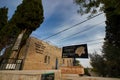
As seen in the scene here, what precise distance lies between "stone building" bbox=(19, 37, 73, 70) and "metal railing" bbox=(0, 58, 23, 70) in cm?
66

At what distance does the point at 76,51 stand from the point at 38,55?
18.3 ft

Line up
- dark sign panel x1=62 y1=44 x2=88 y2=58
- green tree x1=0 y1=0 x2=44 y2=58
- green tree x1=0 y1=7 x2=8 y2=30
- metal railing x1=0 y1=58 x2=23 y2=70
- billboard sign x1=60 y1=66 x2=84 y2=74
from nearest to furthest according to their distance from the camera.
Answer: billboard sign x1=60 y1=66 x2=84 y2=74 < metal railing x1=0 y1=58 x2=23 y2=70 < dark sign panel x1=62 y1=44 x2=88 y2=58 < green tree x1=0 y1=0 x2=44 y2=58 < green tree x1=0 y1=7 x2=8 y2=30

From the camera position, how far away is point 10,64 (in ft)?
39.1

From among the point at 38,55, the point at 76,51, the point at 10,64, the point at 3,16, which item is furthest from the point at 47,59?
the point at 3,16

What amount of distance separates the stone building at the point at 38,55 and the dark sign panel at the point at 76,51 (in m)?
2.74

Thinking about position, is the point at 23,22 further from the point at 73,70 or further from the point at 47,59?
the point at 73,70

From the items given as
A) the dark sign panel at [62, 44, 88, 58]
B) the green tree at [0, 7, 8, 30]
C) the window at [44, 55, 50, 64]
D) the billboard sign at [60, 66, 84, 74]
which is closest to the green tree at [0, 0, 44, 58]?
the green tree at [0, 7, 8, 30]

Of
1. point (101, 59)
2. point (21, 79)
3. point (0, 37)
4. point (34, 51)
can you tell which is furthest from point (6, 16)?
point (101, 59)

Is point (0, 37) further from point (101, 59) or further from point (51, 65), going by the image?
point (101, 59)

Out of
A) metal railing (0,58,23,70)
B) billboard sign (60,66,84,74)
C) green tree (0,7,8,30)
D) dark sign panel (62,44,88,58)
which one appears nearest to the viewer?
billboard sign (60,66,84,74)

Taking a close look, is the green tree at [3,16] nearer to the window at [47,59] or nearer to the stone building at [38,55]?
the stone building at [38,55]

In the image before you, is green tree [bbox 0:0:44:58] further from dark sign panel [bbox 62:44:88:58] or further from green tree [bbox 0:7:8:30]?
dark sign panel [bbox 62:44:88:58]

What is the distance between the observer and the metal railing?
1178 cm

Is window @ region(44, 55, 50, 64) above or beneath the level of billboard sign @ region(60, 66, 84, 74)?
above
